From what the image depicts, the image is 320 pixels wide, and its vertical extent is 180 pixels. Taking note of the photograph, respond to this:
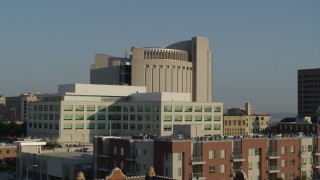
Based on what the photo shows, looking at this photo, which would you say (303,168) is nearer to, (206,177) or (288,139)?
(288,139)

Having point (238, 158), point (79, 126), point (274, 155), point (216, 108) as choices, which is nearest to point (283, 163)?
point (274, 155)

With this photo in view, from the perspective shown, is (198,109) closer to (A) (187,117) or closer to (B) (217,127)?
(A) (187,117)

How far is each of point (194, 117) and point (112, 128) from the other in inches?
1170

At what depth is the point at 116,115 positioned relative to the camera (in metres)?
197

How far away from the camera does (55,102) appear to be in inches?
7416

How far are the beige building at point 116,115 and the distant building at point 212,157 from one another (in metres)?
87.4

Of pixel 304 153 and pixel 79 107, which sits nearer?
pixel 304 153

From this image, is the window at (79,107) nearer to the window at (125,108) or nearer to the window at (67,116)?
the window at (67,116)

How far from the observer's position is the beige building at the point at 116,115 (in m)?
186

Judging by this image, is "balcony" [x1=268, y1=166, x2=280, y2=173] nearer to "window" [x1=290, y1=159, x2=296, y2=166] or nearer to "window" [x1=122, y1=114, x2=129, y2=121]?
"window" [x1=290, y1=159, x2=296, y2=166]

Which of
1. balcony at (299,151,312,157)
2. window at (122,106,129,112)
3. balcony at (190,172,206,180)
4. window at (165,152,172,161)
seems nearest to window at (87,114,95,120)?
window at (122,106,129,112)

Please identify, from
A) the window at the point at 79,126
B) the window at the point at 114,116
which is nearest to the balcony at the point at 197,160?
the window at the point at 79,126

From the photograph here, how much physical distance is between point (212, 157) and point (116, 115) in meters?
113

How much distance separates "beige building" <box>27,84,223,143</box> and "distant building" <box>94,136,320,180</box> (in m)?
87.4
